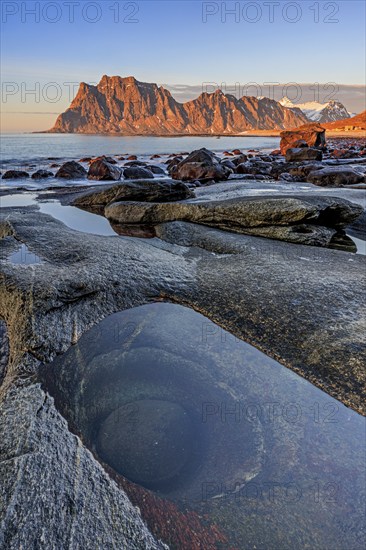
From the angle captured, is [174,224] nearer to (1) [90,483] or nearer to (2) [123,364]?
(2) [123,364]

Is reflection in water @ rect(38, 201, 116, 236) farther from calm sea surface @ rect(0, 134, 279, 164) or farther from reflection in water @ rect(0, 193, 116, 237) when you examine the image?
calm sea surface @ rect(0, 134, 279, 164)

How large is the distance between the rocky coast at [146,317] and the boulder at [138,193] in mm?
1380

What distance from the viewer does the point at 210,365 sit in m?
3.38

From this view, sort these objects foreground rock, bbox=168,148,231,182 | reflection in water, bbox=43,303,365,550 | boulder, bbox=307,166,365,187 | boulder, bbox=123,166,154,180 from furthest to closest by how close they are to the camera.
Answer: boulder, bbox=123,166,154,180 → foreground rock, bbox=168,148,231,182 → boulder, bbox=307,166,365,187 → reflection in water, bbox=43,303,365,550

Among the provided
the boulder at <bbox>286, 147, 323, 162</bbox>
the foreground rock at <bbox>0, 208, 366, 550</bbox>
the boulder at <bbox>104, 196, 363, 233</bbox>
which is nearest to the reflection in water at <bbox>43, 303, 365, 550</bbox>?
the foreground rock at <bbox>0, 208, 366, 550</bbox>

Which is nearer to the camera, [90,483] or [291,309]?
[90,483]

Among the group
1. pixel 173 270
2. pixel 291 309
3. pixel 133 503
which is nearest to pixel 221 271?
pixel 173 270

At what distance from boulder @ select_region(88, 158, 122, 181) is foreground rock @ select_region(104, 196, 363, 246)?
10156 millimetres

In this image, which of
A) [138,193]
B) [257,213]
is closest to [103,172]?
[138,193]

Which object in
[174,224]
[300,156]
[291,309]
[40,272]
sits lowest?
[291,309]

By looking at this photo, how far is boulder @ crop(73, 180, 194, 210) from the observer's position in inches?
388

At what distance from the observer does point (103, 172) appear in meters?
17.5

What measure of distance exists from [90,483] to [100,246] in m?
3.80

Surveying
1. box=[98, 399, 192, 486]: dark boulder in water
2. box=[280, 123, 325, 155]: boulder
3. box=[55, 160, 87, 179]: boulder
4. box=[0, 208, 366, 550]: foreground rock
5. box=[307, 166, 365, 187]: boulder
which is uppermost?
box=[280, 123, 325, 155]: boulder
